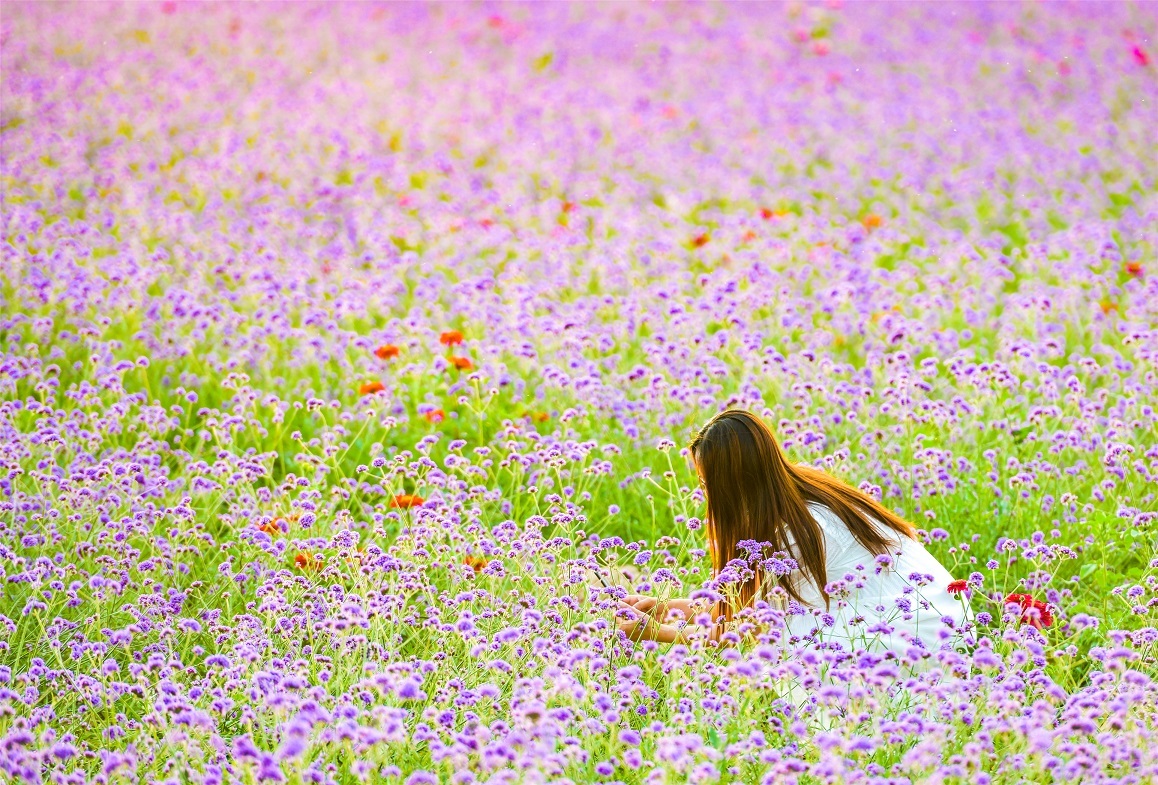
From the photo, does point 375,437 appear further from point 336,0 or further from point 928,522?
point 336,0

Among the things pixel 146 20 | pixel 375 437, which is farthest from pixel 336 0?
pixel 375 437

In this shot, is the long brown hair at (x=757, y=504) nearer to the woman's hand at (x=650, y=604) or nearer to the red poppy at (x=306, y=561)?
the woman's hand at (x=650, y=604)

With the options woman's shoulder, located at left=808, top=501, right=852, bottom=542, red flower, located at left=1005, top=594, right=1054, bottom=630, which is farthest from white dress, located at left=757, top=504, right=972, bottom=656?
red flower, located at left=1005, top=594, right=1054, bottom=630

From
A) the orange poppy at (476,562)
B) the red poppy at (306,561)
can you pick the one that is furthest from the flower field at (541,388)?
the orange poppy at (476,562)

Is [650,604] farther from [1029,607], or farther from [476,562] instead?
[1029,607]

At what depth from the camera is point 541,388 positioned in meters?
6.65

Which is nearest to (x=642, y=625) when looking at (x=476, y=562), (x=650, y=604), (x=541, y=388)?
(x=650, y=604)

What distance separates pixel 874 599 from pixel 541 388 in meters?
2.65

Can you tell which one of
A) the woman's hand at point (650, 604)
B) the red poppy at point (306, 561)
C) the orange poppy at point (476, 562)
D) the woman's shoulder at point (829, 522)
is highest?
the red poppy at point (306, 561)

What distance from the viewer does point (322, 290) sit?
25.8ft

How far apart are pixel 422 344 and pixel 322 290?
0.95 meters

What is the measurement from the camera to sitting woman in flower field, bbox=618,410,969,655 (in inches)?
169

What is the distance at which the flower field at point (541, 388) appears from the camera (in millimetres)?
3504

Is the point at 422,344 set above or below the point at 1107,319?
above
